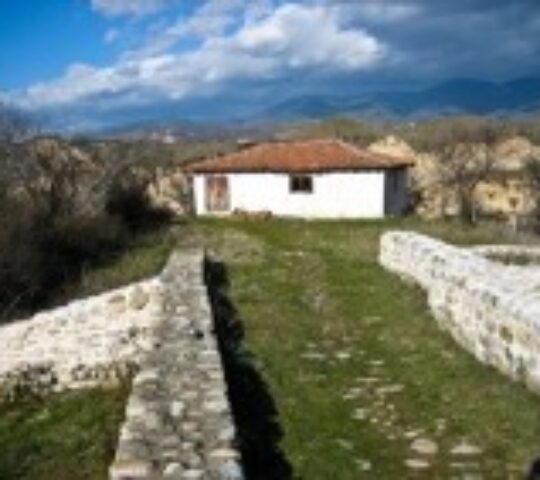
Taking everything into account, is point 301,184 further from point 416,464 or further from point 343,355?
point 416,464

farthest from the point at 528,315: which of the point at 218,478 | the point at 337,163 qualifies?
the point at 337,163

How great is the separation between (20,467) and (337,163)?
31.7 m

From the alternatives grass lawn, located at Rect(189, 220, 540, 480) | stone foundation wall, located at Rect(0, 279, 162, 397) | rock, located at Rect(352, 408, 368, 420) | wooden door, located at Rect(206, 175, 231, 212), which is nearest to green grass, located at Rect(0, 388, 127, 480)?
stone foundation wall, located at Rect(0, 279, 162, 397)

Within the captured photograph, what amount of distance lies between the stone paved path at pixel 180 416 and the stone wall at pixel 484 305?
312cm

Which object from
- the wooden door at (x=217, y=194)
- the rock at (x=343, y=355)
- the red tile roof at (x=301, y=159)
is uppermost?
the red tile roof at (x=301, y=159)

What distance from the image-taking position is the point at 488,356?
1215cm

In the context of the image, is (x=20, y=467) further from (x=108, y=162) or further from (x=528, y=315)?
(x=108, y=162)

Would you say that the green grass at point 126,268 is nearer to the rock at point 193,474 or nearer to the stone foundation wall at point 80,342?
the stone foundation wall at point 80,342

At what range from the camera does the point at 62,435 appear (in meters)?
12.6

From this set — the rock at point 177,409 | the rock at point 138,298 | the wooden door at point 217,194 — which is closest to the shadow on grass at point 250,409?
the rock at point 177,409

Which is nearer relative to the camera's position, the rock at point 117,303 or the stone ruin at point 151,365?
the stone ruin at point 151,365

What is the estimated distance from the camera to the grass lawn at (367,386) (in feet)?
29.1

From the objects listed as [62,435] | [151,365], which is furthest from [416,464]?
[62,435]

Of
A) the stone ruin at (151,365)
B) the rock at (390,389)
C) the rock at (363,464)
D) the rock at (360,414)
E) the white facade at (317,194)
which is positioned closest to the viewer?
the stone ruin at (151,365)
